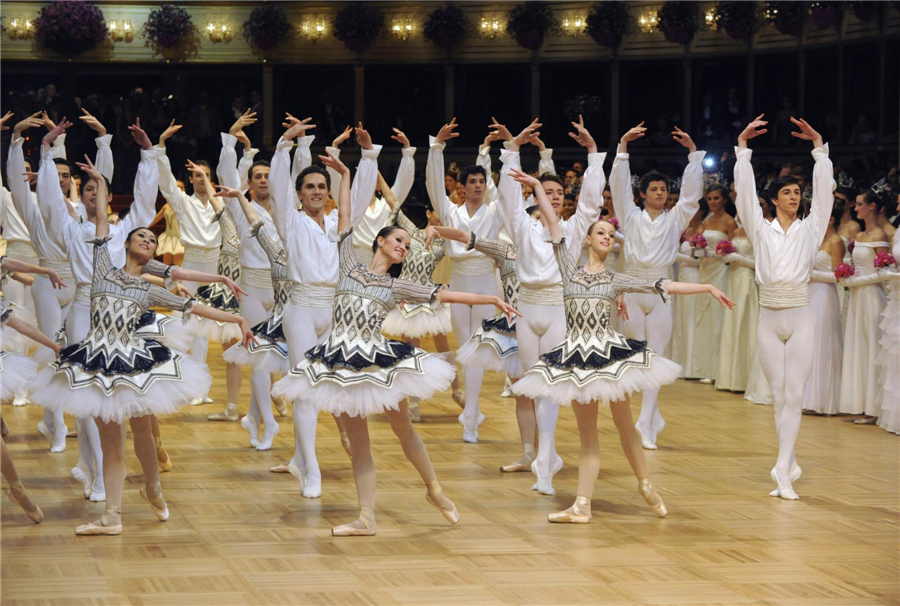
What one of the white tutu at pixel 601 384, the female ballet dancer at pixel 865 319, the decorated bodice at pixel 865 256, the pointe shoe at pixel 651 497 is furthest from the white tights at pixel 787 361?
the decorated bodice at pixel 865 256

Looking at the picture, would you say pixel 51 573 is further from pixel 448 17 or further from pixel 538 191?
pixel 448 17

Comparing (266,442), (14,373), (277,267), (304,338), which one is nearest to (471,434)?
(266,442)

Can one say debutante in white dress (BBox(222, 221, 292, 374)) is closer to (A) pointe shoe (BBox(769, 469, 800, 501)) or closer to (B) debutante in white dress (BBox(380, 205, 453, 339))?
(B) debutante in white dress (BBox(380, 205, 453, 339))

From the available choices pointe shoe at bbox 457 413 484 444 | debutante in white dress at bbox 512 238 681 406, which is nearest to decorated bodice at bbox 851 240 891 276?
pointe shoe at bbox 457 413 484 444

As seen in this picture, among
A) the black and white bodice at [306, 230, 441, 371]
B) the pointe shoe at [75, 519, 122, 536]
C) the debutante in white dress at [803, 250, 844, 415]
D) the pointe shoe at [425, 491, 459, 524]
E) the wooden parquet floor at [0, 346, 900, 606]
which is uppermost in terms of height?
the black and white bodice at [306, 230, 441, 371]

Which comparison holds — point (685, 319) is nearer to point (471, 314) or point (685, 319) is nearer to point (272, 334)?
point (471, 314)

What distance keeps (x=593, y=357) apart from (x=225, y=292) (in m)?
3.42

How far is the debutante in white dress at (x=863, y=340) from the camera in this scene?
783 cm

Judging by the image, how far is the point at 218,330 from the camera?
24.8 ft

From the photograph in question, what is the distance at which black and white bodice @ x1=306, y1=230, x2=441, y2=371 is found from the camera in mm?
4801

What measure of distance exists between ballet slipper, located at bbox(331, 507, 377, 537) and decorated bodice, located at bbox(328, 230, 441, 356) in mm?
788

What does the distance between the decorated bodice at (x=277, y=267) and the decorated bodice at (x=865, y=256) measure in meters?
4.05

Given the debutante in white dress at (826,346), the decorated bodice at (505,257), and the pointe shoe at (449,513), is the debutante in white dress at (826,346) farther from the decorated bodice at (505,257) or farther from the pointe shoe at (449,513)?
the pointe shoe at (449,513)

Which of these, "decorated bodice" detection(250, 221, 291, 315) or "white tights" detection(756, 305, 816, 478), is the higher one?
"decorated bodice" detection(250, 221, 291, 315)
